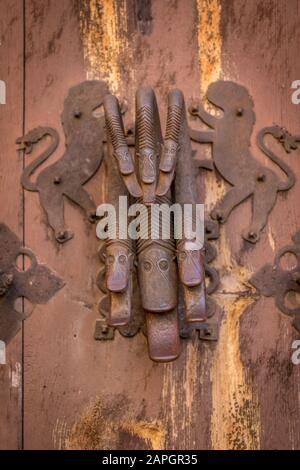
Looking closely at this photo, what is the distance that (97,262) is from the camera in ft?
3.43

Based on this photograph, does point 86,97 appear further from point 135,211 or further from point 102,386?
point 102,386

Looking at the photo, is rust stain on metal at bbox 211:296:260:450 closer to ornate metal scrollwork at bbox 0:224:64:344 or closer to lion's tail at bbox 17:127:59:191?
ornate metal scrollwork at bbox 0:224:64:344

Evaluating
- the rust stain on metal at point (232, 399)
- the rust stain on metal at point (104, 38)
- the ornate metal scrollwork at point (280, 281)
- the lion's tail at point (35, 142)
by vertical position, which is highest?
the rust stain on metal at point (104, 38)

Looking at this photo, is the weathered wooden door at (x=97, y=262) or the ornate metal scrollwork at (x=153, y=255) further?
the weathered wooden door at (x=97, y=262)

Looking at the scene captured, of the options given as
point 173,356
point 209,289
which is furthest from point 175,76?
point 173,356

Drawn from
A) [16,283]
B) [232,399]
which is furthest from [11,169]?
[232,399]

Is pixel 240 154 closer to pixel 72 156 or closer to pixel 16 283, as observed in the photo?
pixel 72 156

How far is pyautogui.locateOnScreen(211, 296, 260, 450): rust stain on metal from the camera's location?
39.7 inches

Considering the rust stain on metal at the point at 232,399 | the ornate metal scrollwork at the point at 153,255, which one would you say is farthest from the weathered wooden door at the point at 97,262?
the ornate metal scrollwork at the point at 153,255

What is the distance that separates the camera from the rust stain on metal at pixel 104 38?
1104 mm

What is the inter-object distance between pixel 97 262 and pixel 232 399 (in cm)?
35

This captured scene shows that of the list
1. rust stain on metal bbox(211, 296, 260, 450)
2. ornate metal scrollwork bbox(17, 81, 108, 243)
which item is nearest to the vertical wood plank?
rust stain on metal bbox(211, 296, 260, 450)

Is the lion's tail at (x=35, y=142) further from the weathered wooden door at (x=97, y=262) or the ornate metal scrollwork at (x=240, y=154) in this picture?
the ornate metal scrollwork at (x=240, y=154)

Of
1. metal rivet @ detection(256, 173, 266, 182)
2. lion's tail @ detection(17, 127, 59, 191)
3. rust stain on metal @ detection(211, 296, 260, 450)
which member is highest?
lion's tail @ detection(17, 127, 59, 191)
